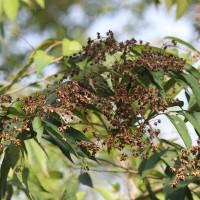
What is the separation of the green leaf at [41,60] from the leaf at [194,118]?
521 millimetres

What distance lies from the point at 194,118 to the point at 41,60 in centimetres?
59

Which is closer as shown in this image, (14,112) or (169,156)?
(14,112)

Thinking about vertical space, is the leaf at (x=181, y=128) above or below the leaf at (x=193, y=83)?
below

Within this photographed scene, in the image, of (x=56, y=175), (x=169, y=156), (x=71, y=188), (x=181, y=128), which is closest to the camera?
(x=181, y=128)

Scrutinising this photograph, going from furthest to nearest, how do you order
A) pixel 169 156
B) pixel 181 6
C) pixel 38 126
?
pixel 181 6 → pixel 169 156 → pixel 38 126

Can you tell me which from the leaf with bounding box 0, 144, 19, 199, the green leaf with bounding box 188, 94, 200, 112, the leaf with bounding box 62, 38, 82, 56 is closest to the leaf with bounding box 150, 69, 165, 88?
the green leaf with bounding box 188, 94, 200, 112

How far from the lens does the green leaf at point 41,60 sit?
179 centimetres

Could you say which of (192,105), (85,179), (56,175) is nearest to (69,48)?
(85,179)

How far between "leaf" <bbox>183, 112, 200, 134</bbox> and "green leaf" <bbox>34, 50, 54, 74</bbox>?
0.52m

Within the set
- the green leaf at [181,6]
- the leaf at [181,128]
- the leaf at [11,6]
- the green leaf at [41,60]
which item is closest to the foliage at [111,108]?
the leaf at [181,128]

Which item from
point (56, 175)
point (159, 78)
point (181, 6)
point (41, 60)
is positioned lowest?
point (159, 78)

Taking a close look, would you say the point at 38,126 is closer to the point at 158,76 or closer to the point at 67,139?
the point at 67,139

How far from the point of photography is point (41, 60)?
1.82m

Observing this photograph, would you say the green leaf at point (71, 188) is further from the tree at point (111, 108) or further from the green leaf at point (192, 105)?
the green leaf at point (192, 105)
